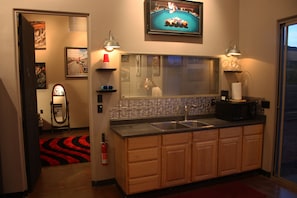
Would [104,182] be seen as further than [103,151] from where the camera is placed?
Yes

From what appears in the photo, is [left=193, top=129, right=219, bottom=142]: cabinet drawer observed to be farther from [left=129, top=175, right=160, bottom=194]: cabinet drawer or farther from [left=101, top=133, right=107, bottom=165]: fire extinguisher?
[left=101, top=133, right=107, bottom=165]: fire extinguisher

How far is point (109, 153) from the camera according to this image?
3.38 metres

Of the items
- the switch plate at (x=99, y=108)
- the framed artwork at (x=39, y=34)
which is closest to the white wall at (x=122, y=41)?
the switch plate at (x=99, y=108)

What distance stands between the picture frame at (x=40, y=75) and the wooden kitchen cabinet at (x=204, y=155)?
4631 millimetres

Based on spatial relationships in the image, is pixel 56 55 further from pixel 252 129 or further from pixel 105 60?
pixel 252 129

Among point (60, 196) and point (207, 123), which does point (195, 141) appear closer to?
point (207, 123)

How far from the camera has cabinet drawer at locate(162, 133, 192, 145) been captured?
3.02 m

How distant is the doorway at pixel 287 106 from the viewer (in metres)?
3.34

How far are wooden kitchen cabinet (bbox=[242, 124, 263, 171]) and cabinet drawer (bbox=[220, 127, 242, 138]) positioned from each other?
0.37 feet

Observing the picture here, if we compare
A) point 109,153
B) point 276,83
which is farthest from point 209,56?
point 109,153

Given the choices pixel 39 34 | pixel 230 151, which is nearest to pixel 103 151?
pixel 230 151

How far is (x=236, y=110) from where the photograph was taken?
359cm

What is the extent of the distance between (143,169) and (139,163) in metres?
0.10

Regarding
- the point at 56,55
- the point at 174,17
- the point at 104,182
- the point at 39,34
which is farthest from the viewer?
the point at 56,55
